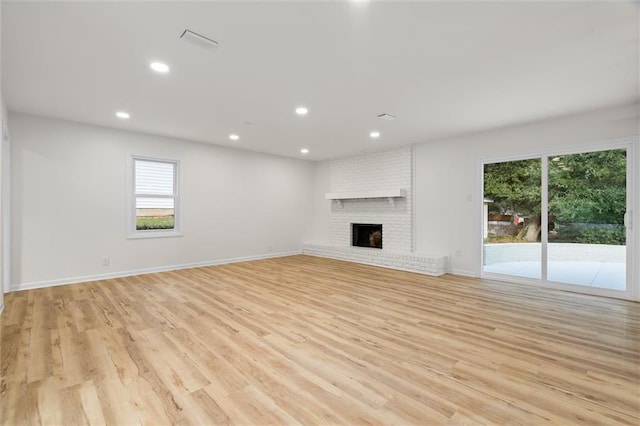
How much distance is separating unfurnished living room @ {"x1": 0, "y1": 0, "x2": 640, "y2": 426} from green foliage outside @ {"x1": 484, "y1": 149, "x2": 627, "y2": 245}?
3 centimetres

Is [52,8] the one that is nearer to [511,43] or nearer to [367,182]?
[511,43]

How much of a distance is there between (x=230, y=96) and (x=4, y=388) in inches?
123

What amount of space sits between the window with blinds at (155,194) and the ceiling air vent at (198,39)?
362cm

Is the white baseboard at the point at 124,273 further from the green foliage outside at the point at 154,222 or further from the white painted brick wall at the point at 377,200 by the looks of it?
the white painted brick wall at the point at 377,200

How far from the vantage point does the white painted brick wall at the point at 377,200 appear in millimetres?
6105

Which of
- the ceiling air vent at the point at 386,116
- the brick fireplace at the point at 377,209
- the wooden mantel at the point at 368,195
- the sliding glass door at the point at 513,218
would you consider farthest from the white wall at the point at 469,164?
the ceiling air vent at the point at 386,116

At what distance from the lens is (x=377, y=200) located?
6703 millimetres

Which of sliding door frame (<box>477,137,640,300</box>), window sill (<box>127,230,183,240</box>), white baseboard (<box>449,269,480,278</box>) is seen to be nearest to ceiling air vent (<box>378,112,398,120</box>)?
sliding door frame (<box>477,137,640,300</box>)

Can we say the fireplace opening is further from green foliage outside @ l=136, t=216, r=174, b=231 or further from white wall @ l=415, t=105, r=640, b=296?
green foliage outside @ l=136, t=216, r=174, b=231

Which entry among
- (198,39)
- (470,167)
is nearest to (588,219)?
(470,167)

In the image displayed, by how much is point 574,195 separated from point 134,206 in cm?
685

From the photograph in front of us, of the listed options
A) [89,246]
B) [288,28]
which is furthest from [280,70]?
[89,246]

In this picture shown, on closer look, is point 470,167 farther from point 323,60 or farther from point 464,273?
point 323,60

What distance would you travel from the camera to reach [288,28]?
7.31ft
